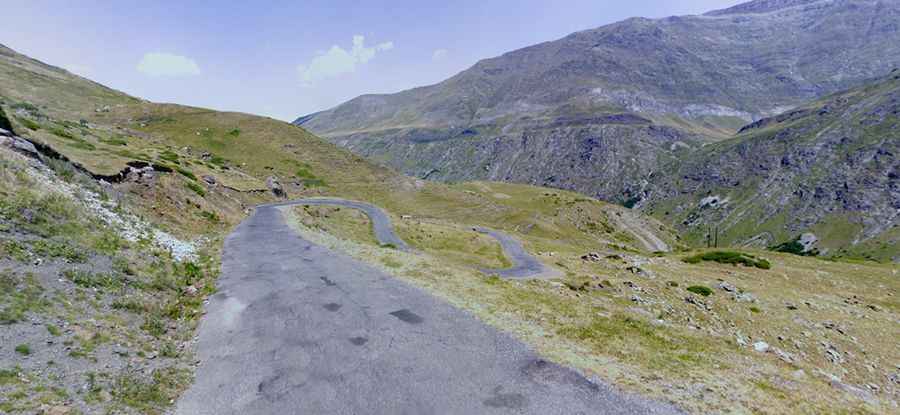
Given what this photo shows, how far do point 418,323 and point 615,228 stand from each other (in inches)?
6067

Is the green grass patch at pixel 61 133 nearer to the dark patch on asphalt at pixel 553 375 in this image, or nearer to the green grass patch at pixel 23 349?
the green grass patch at pixel 23 349

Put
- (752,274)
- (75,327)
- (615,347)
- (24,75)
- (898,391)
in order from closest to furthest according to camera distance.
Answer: (75,327), (615,347), (898,391), (752,274), (24,75)

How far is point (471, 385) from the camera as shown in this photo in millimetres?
11844

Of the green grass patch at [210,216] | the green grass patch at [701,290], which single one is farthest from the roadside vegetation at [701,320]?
the green grass patch at [210,216]

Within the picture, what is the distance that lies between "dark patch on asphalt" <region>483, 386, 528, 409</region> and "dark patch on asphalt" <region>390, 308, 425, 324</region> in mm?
5982

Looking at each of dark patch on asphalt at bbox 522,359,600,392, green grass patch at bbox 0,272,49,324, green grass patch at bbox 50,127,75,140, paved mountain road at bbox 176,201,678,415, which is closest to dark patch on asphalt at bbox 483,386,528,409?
paved mountain road at bbox 176,201,678,415

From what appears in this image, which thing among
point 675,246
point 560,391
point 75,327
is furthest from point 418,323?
point 675,246

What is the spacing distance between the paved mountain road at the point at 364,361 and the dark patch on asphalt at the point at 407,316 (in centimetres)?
4

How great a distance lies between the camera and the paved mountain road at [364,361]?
1094 centimetres

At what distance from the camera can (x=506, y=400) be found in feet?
36.4

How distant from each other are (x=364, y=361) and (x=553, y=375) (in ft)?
19.6

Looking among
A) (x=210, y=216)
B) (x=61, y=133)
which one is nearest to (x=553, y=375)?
(x=210, y=216)

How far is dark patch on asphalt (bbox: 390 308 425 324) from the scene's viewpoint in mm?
16828

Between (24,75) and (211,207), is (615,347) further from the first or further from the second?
(24,75)
